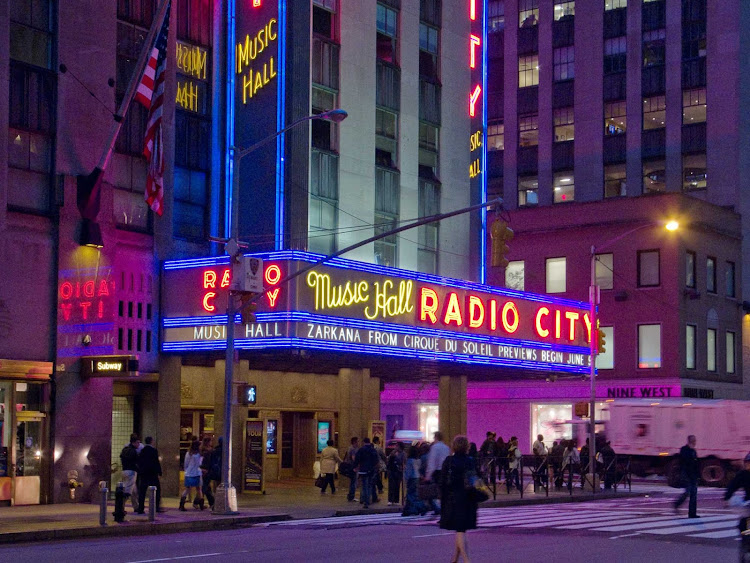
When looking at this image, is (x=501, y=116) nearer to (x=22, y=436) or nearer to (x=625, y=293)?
(x=625, y=293)

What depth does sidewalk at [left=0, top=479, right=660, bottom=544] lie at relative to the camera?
22695mm

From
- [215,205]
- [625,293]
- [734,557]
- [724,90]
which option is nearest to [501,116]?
[724,90]

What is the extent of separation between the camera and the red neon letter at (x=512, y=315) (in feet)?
130

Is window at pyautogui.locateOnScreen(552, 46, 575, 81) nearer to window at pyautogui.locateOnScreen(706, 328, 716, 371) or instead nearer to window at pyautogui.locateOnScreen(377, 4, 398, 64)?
window at pyautogui.locateOnScreen(706, 328, 716, 371)

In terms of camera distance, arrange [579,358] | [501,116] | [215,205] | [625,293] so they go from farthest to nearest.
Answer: [501,116] < [625,293] < [579,358] < [215,205]

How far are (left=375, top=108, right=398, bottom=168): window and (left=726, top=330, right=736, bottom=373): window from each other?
92.8ft

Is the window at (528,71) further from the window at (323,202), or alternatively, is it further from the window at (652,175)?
the window at (323,202)

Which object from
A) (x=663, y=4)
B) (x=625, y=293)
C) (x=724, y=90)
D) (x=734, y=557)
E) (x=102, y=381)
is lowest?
(x=734, y=557)

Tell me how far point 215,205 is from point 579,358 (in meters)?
15.6

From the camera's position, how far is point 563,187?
73.1 meters

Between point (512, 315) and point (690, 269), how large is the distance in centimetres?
2091

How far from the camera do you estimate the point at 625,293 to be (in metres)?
57.3

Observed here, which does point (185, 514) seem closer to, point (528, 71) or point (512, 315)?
point (512, 315)

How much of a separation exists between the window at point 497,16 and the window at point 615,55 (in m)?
8.00
